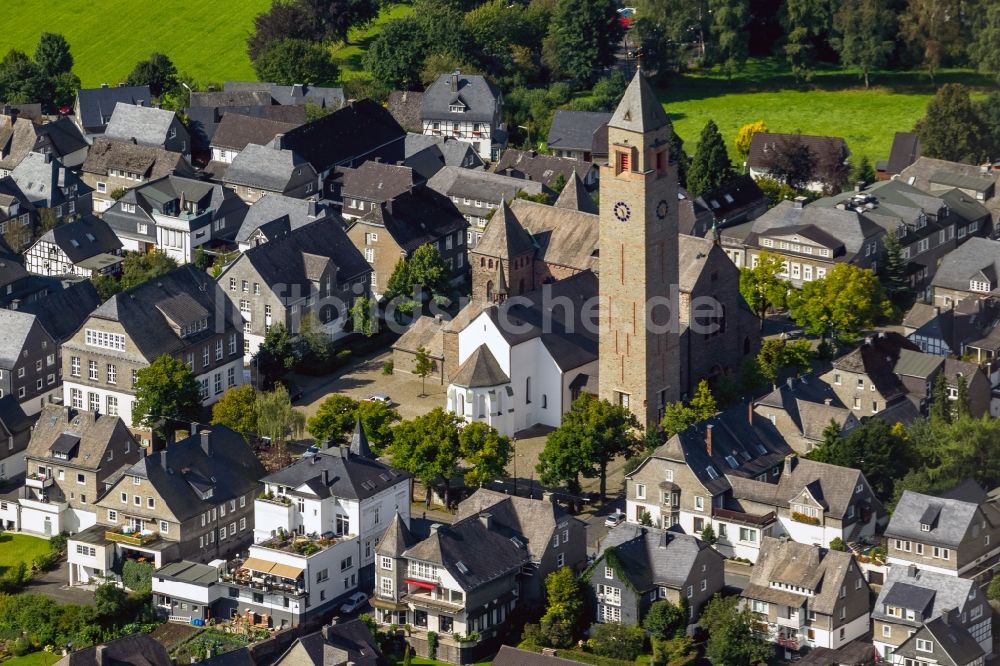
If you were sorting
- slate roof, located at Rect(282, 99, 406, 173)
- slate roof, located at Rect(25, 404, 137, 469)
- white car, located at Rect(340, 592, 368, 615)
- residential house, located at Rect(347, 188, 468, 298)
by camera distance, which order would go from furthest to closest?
slate roof, located at Rect(282, 99, 406, 173), residential house, located at Rect(347, 188, 468, 298), slate roof, located at Rect(25, 404, 137, 469), white car, located at Rect(340, 592, 368, 615)

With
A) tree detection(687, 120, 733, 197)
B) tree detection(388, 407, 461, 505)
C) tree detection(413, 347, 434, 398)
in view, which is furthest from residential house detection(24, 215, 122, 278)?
tree detection(687, 120, 733, 197)

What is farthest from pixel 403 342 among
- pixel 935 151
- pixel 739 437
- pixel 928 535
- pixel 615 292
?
pixel 935 151

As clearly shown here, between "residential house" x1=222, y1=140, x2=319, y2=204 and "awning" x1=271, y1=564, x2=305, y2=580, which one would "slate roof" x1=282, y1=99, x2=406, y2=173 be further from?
"awning" x1=271, y1=564, x2=305, y2=580

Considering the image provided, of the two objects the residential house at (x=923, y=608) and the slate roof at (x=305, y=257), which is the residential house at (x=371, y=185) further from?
the residential house at (x=923, y=608)

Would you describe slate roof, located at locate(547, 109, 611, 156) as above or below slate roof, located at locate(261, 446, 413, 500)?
above

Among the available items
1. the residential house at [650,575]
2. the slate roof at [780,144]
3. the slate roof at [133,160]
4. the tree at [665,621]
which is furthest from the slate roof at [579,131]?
the tree at [665,621]

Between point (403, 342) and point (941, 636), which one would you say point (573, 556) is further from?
point (403, 342)

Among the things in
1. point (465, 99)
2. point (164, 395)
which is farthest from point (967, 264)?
point (164, 395)
